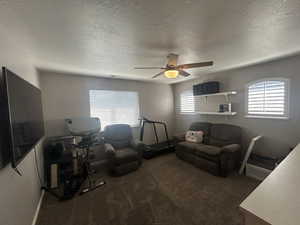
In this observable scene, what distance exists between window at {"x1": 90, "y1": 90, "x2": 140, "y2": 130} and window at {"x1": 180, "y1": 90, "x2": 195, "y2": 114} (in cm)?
179

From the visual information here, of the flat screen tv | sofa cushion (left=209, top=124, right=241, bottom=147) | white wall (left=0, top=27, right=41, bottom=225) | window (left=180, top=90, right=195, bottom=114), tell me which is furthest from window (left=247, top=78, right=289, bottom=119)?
white wall (left=0, top=27, right=41, bottom=225)

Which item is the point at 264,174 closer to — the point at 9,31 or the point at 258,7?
the point at 258,7

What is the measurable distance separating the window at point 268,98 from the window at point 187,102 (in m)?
1.70

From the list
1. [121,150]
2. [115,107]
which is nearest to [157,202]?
[121,150]

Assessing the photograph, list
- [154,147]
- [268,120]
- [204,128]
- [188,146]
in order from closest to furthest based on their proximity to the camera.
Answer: [268,120]
[188,146]
[204,128]
[154,147]

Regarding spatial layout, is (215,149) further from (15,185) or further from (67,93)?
(67,93)

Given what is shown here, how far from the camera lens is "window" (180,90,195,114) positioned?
14.8ft

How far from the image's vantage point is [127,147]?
348 centimetres

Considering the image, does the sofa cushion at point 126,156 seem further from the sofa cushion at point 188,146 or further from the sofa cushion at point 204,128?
the sofa cushion at point 204,128

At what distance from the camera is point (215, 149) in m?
2.87

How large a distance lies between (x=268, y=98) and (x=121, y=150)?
3.60 m

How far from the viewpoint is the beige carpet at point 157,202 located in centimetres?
170

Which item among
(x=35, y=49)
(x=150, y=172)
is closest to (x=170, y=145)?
(x=150, y=172)

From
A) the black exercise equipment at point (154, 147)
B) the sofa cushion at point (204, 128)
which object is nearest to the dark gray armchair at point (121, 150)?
the black exercise equipment at point (154, 147)
